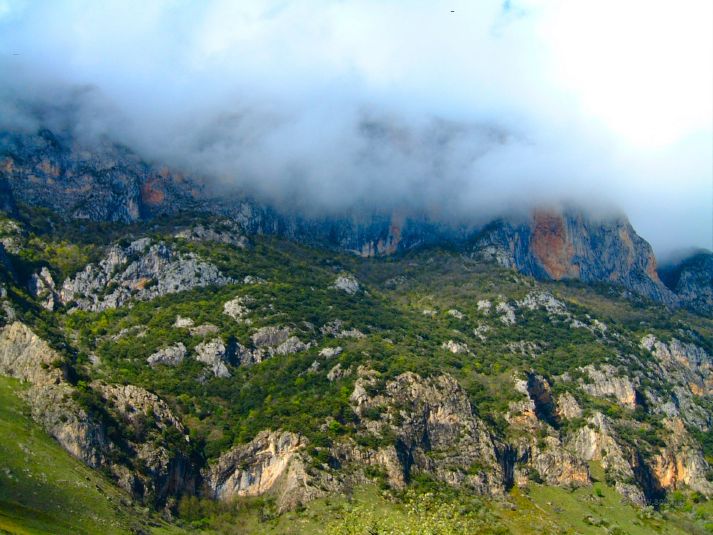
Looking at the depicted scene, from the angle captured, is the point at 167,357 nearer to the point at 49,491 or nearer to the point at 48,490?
the point at 48,490

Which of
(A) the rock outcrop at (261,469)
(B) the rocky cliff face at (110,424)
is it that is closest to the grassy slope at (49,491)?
(B) the rocky cliff face at (110,424)

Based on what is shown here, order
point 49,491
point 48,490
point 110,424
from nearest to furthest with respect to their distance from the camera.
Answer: point 49,491 → point 48,490 → point 110,424

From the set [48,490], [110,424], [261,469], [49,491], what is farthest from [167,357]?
[49,491]

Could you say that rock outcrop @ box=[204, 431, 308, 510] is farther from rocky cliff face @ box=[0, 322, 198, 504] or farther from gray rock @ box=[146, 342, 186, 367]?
gray rock @ box=[146, 342, 186, 367]

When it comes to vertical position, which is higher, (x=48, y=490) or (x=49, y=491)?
(x=48, y=490)

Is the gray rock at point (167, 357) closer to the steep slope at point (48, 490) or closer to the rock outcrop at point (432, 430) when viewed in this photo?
the steep slope at point (48, 490)

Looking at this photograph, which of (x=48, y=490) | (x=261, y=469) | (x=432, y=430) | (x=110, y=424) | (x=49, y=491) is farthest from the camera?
(x=432, y=430)

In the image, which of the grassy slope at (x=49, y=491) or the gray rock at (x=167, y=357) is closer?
the grassy slope at (x=49, y=491)

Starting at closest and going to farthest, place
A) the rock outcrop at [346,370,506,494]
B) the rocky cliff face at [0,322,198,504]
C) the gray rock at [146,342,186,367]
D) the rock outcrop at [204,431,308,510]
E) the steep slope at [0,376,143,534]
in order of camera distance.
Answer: the steep slope at [0,376,143,534] → the rocky cliff face at [0,322,198,504] → the rock outcrop at [204,431,308,510] → the rock outcrop at [346,370,506,494] → the gray rock at [146,342,186,367]

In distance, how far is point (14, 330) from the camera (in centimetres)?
18412

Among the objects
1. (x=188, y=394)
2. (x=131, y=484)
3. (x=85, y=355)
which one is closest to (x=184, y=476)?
(x=131, y=484)

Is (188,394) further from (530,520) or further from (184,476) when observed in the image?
(530,520)

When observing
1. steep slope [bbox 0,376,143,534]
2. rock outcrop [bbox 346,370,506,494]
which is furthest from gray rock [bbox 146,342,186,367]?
rock outcrop [bbox 346,370,506,494]

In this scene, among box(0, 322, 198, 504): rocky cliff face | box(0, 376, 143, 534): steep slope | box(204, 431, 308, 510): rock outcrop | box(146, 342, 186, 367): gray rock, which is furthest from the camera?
box(146, 342, 186, 367): gray rock
